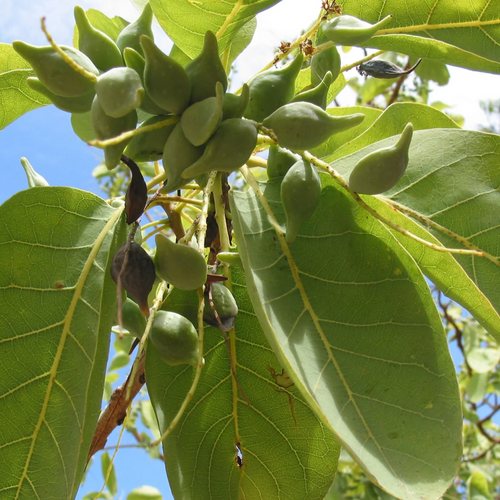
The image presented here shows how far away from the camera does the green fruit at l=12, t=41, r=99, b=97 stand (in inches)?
31.5

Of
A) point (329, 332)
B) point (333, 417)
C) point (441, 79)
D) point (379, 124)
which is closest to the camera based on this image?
point (333, 417)

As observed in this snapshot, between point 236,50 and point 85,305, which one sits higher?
point 236,50

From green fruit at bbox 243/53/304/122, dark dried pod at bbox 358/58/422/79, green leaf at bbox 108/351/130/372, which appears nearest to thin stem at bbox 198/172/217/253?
green fruit at bbox 243/53/304/122

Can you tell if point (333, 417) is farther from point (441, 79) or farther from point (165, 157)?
point (441, 79)

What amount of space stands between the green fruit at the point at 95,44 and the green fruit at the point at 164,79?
0.15 meters

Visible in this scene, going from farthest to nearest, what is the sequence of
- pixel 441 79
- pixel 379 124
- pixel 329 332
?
pixel 441 79
pixel 379 124
pixel 329 332

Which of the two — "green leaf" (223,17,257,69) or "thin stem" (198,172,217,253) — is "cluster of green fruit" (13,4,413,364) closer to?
"thin stem" (198,172,217,253)

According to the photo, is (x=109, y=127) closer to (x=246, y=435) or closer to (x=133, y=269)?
(x=133, y=269)

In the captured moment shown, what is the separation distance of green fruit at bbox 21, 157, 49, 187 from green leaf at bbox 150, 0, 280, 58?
1.53ft

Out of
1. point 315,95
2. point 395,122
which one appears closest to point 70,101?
point 315,95

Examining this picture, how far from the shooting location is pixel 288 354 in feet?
2.60

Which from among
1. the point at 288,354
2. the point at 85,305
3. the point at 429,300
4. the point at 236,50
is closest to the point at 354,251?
the point at 429,300

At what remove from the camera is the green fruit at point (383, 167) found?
2.76 feet

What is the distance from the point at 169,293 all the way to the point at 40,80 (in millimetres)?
452
